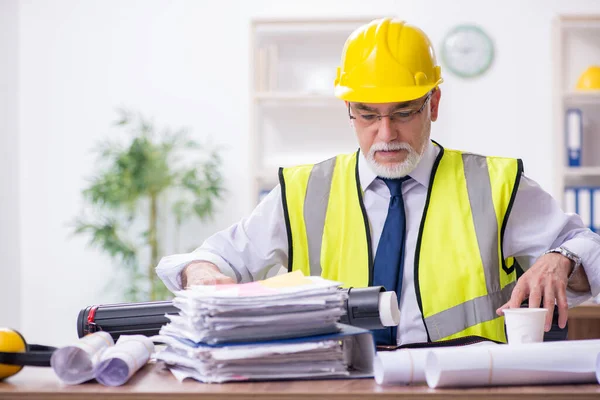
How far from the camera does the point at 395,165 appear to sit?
200cm

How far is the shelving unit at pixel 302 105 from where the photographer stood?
4.89 meters

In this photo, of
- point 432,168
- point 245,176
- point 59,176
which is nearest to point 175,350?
point 432,168

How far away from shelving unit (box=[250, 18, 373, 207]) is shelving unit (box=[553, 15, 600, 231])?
118 cm

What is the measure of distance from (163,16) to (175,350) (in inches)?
161

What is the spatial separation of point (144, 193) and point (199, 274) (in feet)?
9.92

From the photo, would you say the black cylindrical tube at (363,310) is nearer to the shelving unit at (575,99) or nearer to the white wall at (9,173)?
the shelving unit at (575,99)

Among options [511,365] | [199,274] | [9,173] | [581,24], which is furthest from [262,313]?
[9,173]

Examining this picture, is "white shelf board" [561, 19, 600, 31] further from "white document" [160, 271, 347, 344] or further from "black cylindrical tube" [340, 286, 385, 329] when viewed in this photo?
"white document" [160, 271, 347, 344]

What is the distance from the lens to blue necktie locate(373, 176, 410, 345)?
1.90 metres

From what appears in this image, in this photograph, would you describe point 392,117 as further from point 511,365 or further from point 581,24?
point 581,24

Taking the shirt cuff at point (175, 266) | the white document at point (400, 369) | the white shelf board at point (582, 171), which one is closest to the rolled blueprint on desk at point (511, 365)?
the white document at point (400, 369)

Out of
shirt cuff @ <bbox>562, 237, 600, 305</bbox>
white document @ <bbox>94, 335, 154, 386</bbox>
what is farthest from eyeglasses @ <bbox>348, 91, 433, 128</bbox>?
white document @ <bbox>94, 335, 154, 386</bbox>

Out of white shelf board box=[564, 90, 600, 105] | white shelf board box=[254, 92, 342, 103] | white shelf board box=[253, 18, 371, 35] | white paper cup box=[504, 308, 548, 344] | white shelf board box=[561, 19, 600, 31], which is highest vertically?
white shelf board box=[253, 18, 371, 35]

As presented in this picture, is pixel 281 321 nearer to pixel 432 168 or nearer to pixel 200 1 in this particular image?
pixel 432 168
